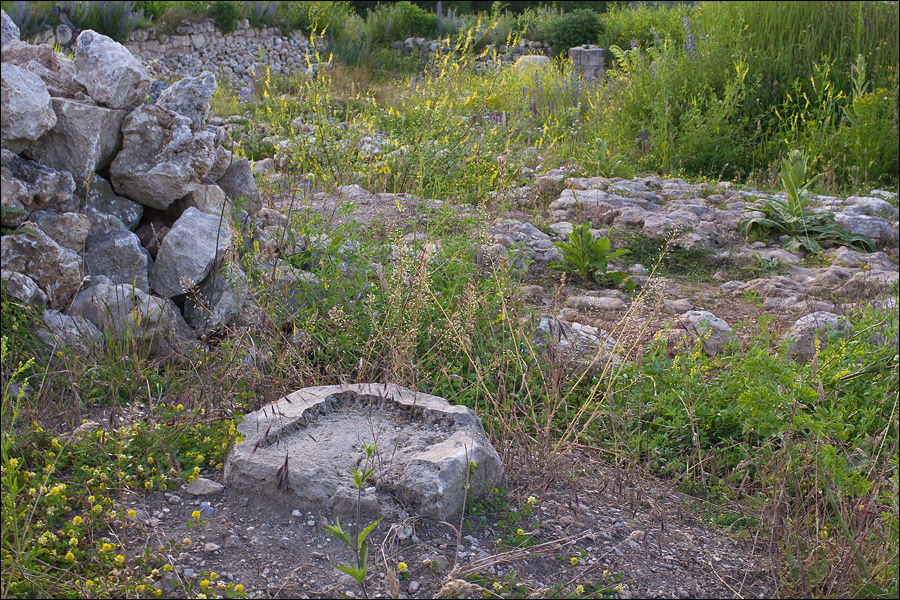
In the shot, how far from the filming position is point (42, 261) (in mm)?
2982

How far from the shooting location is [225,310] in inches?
137

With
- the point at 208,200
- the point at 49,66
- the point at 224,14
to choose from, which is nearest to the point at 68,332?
the point at 208,200

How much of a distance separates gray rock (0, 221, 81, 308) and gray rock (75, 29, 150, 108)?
33.1 inches

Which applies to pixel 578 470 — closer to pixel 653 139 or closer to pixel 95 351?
pixel 95 351

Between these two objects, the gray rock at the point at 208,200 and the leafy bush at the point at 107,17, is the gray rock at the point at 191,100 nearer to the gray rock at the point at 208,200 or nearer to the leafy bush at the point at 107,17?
the gray rock at the point at 208,200

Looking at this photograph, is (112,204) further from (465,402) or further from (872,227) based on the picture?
(872,227)

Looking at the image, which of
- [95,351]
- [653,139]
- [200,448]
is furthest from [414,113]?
[200,448]

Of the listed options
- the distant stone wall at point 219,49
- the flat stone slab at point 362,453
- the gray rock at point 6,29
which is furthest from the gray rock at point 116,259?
the distant stone wall at point 219,49

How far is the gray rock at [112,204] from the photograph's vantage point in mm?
3484

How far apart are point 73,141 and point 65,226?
0.46m

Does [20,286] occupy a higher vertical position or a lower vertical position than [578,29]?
lower

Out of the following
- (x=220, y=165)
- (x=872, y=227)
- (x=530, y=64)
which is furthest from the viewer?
(x=530, y=64)

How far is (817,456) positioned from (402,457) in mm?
1301

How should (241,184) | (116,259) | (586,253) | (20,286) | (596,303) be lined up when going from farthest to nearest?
(586,253) < (596,303) < (241,184) < (116,259) < (20,286)
